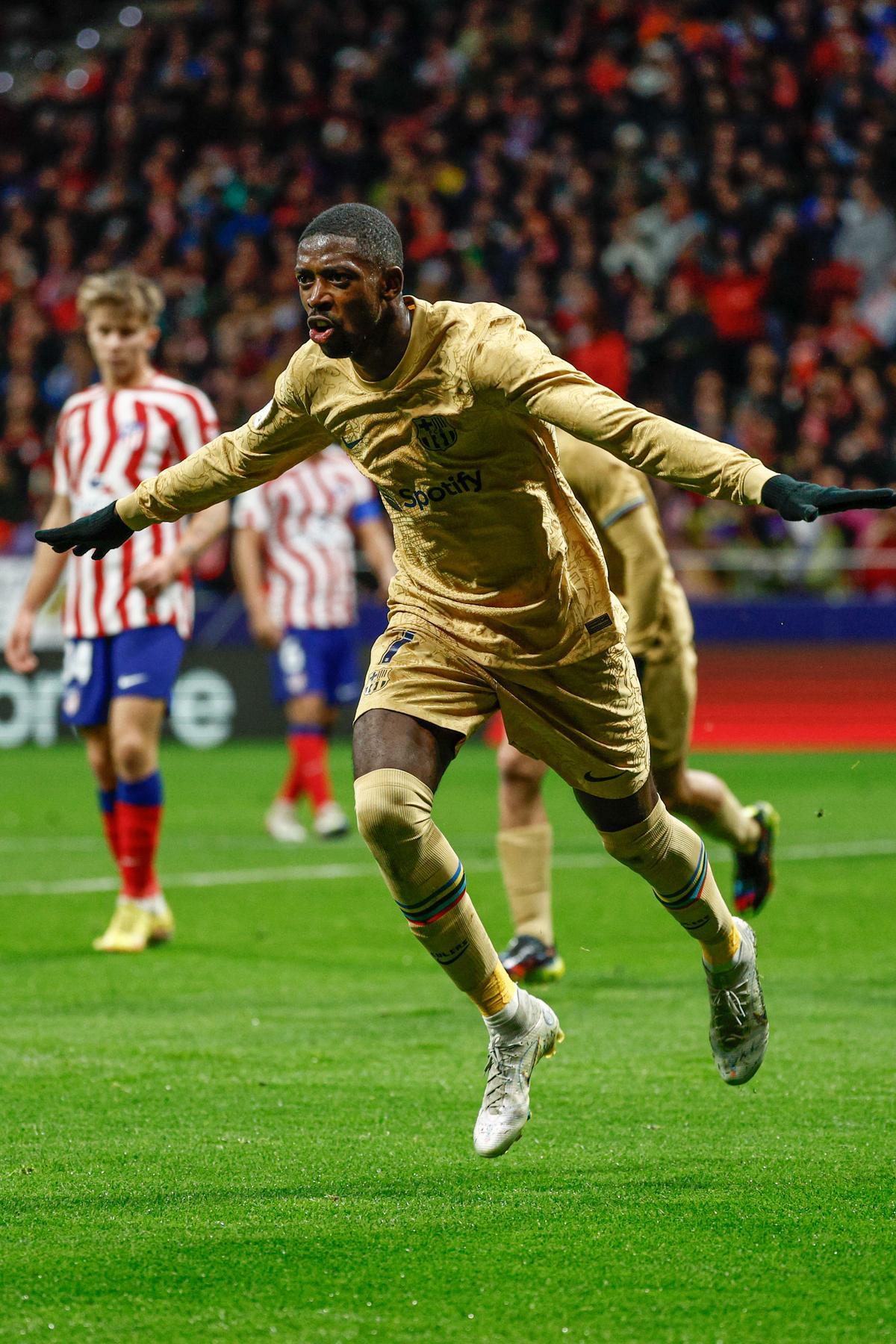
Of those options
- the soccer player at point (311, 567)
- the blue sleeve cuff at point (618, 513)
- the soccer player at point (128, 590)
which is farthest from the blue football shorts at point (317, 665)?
the blue sleeve cuff at point (618, 513)

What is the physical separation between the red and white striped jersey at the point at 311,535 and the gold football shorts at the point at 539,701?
23.2 feet

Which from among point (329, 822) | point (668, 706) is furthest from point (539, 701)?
point (329, 822)

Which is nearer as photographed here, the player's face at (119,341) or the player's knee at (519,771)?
the player's knee at (519,771)

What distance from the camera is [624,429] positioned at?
3965 mm

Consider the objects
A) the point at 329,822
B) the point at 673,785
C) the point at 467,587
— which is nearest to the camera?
the point at 467,587

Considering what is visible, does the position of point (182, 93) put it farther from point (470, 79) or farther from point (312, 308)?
point (312, 308)

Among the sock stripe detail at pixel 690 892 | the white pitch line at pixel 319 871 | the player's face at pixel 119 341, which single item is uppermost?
the player's face at pixel 119 341

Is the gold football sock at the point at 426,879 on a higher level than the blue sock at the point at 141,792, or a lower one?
higher

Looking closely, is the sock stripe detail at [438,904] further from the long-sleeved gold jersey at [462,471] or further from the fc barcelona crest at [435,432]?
the fc barcelona crest at [435,432]

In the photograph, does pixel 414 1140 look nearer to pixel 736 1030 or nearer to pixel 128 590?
pixel 736 1030

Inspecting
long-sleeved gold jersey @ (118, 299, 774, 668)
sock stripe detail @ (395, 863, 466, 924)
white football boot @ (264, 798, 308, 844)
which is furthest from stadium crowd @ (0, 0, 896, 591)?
sock stripe detail @ (395, 863, 466, 924)

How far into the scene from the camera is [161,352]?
2078cm

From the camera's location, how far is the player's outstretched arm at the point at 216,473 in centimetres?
474

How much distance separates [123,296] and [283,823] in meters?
4.62
